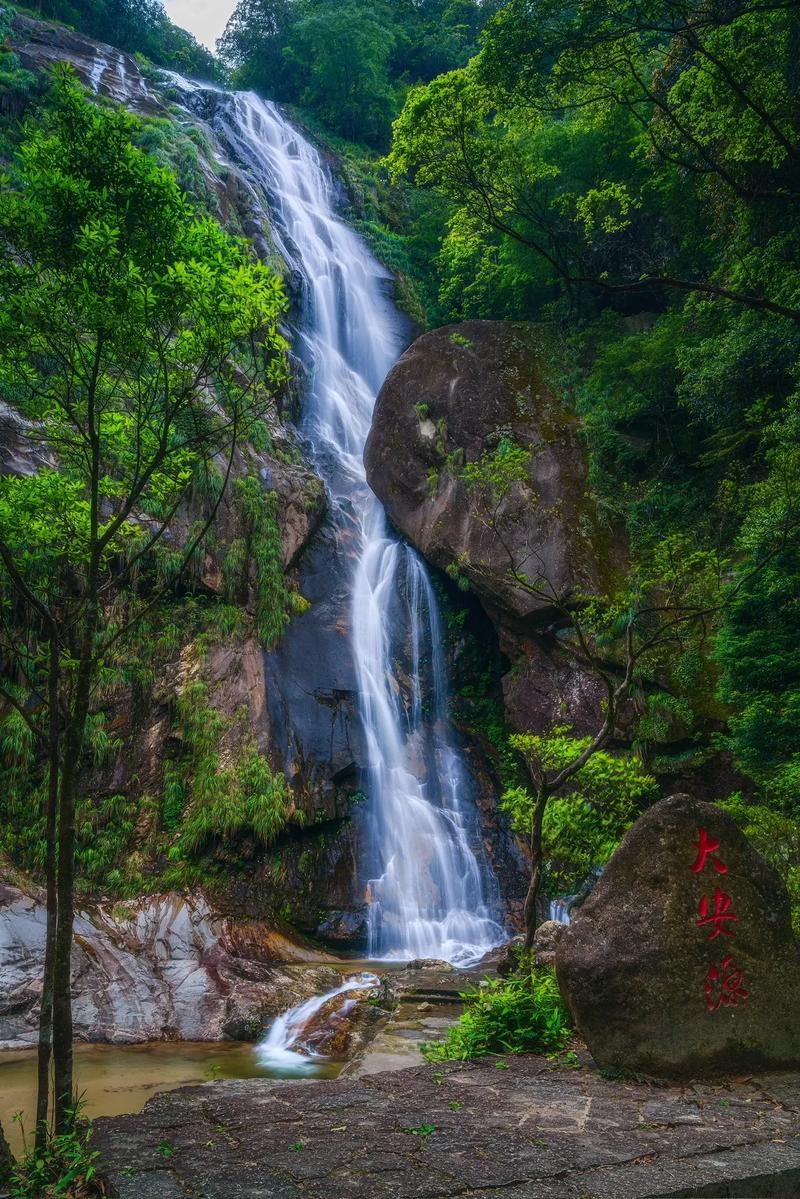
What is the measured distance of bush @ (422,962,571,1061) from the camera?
16.7 ft

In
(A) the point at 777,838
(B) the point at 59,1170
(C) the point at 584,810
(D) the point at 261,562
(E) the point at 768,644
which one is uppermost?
(D) the point at 261,562

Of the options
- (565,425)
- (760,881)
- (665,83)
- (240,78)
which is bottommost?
(760,881)

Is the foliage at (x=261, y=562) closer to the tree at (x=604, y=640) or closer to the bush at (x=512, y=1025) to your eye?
the tree at (x=604, y=640)

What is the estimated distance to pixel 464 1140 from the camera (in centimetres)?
331

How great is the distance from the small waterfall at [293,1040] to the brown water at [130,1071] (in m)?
0.13

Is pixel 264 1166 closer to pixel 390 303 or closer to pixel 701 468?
pixel 701 468

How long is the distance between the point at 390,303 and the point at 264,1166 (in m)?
23.5

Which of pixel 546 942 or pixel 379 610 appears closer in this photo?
pixel 546 942

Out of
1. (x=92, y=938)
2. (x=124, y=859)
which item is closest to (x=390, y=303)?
(x=124, y=859)

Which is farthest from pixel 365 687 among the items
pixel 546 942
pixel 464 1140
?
pixel 464 1140

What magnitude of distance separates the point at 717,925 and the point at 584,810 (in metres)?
3.38

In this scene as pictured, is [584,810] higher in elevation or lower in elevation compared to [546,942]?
higher

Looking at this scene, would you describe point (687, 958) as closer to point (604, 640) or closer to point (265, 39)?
point (604, 640)

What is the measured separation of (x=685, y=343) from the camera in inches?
536
